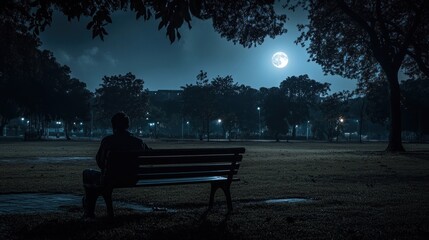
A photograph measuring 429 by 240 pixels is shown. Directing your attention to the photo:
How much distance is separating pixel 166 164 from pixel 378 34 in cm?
3312

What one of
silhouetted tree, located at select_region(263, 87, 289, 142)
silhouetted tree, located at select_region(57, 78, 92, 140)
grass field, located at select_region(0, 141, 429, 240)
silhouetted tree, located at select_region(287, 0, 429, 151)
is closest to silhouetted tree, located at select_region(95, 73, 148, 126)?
silhouetted tree, located at select_region(57, 78, 92, 140)

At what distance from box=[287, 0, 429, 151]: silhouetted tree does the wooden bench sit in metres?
26.6

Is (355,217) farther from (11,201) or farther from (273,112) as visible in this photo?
(273,112)

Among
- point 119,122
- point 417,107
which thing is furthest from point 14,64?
point 417,107

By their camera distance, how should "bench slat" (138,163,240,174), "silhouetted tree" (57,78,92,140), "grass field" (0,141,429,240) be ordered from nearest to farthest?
"grass field" (0,141,429,240)
"bench slat" (138,163,240,174)
"silhouetted tree" (57,78,92,140)

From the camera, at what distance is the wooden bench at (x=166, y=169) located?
7.02m

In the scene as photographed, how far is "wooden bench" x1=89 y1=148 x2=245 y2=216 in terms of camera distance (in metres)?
7.02

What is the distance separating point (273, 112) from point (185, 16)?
9032cm

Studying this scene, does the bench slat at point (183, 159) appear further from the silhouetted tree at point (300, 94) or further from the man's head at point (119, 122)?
Result: the silhouetted tree at point (300, 94)

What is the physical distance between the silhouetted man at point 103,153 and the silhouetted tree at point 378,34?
90.2ft

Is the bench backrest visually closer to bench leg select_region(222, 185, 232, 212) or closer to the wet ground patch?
bench leg select_region(222, 185, 232, 212)

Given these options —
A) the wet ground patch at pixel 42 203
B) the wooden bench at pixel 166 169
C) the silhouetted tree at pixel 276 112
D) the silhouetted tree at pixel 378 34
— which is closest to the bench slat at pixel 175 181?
the wooden bench at pixel 166 169

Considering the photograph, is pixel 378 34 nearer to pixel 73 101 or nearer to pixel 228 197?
pixel 228 197

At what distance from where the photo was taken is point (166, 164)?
296 inches
